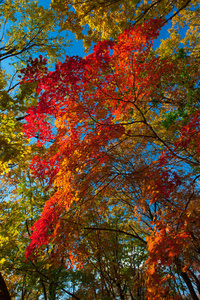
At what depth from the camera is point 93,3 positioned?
466cm

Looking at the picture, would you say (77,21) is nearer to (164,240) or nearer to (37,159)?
(37,159)

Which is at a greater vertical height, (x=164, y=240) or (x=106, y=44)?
(x=106, y=44)

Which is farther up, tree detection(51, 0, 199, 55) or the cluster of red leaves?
tree detection(51, 0, 199, 55)

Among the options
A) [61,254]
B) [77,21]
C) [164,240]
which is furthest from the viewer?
[77,21]

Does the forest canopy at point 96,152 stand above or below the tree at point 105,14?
below

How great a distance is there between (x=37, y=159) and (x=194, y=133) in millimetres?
3910

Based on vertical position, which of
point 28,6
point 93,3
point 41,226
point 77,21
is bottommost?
point 41,226

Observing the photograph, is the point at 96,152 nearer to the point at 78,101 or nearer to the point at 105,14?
the point at 78,101

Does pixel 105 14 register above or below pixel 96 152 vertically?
above

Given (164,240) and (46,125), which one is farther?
(46,125)

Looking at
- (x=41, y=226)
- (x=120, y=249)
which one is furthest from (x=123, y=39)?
(x=120, y=249)

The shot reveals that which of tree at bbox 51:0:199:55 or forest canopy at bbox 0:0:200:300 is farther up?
tree at bbox 51:0:199:55

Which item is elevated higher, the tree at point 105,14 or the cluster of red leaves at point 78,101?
the tree at point 105,14

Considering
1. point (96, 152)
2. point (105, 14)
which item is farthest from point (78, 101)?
point (105, 14)
